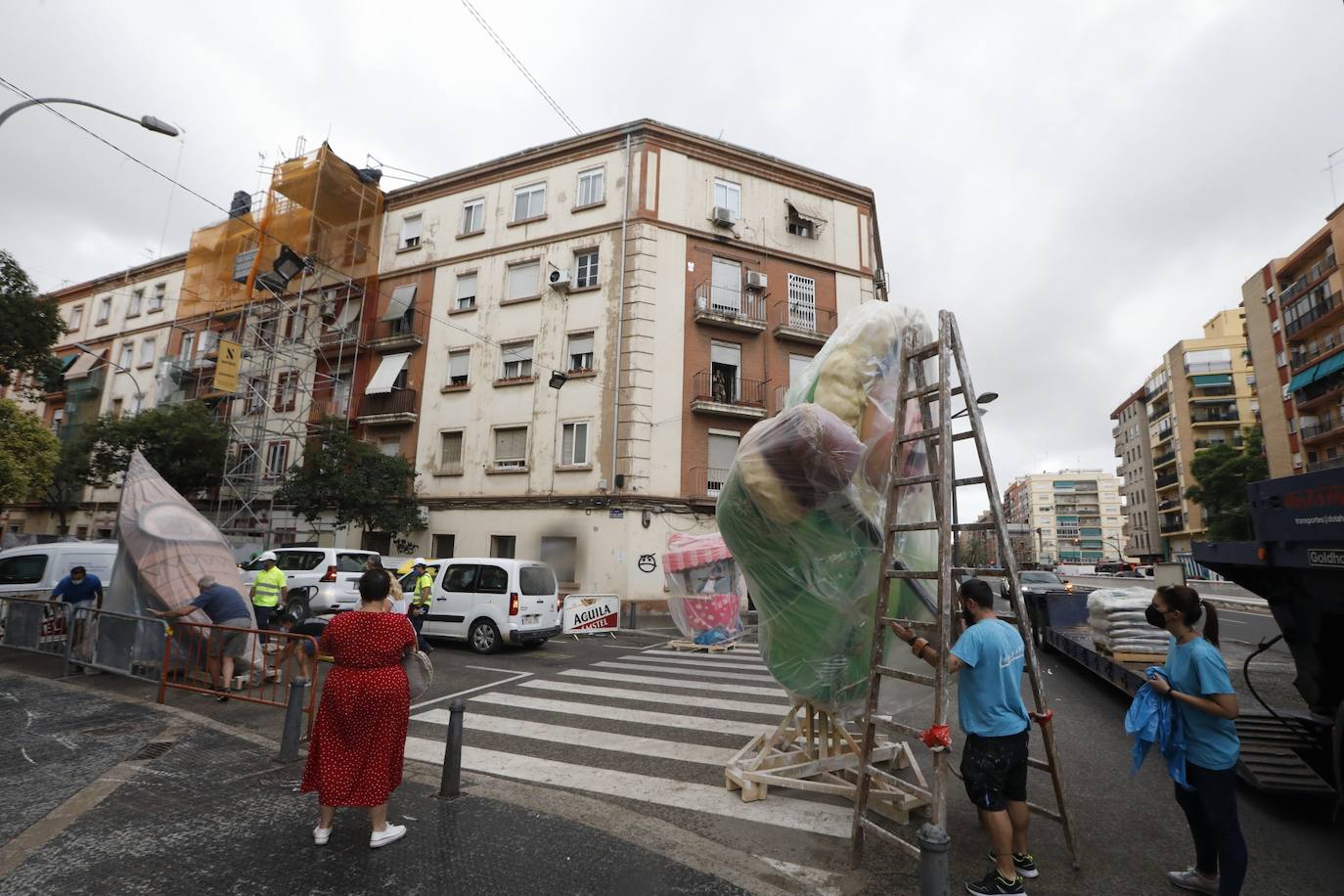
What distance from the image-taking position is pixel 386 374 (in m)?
22.7

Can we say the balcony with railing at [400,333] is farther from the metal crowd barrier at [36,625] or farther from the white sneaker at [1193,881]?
the white sneaker at [1193,881]

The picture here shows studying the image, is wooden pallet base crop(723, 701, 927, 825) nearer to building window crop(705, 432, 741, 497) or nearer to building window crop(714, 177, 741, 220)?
building window crop(705, 432, 741, 497)

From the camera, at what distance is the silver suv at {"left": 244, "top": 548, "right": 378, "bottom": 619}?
13.3 meters

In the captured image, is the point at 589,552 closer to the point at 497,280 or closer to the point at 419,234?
the point at 497,280

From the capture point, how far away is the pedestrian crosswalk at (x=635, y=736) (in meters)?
4.50

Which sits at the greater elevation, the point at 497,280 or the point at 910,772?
the point at 497,280

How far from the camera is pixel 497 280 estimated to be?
22.1 meters

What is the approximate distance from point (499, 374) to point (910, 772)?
18881 millimetres

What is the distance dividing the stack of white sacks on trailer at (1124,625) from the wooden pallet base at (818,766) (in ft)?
13.4

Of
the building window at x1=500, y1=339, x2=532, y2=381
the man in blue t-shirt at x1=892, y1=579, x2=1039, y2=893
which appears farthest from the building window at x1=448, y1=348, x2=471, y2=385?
the man in blue t-shirt at x1=892, y1=579, x2=1039, y2=893

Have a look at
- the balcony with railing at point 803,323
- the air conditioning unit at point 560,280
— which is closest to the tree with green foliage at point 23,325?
the air conditioning unit at point 560,280

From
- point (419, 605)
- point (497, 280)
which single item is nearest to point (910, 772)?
point (419, 605)

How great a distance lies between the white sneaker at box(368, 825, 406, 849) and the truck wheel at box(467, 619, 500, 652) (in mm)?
7480

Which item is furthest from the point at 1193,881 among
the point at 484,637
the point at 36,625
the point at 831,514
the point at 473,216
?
the point at 473,216
